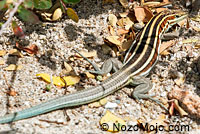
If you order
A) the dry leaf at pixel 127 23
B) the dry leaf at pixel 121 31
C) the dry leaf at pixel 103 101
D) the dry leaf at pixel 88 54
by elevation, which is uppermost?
the dry leaf at pixel 127 23

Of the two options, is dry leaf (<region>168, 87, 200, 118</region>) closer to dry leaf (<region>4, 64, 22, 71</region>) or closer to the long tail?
the long tail

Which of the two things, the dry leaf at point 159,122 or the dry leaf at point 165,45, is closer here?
the dry leaf at point 159,122

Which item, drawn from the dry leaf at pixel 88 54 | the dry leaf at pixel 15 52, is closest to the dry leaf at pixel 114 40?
the dry leaf at pixel 88 54

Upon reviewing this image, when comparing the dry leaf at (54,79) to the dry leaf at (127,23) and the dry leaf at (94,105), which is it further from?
the dry leaf at (127,23)

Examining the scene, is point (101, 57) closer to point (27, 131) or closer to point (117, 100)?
point (117, 100)

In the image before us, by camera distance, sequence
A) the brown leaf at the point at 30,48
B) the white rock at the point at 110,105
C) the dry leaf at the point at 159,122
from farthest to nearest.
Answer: the brown leaf at the point at 30,48, the white rock at the point at 110,105, the dry leaf at the point at 159,122

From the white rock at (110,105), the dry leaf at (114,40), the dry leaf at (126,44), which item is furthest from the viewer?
the dry leaf at (126,44)

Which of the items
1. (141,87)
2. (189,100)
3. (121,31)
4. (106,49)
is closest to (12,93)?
(106,49)
